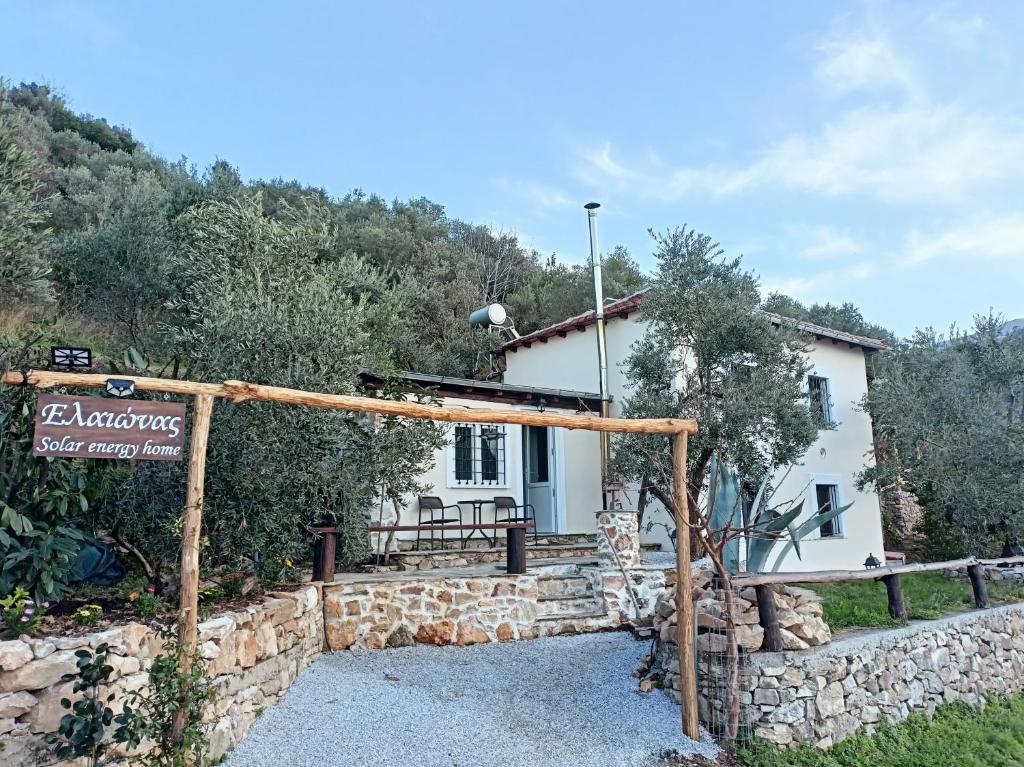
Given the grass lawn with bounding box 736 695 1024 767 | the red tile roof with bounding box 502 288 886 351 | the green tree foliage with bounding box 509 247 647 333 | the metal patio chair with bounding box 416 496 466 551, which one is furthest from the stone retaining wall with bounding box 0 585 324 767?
the green tree foliage with bounding box 509 247 647 333

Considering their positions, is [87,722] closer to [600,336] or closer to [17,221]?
[17,221]

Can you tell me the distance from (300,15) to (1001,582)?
1609cm

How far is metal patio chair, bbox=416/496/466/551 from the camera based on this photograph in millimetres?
10906

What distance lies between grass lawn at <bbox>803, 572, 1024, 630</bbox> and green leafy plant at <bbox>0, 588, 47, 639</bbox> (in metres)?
7.23

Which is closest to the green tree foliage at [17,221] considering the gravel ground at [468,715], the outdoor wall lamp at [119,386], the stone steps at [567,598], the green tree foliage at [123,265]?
the green tree foliage at [123,265]

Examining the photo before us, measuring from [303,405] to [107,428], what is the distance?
1346mm

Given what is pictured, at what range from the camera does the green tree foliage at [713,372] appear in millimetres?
10250

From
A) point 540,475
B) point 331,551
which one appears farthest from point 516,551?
point 540,475

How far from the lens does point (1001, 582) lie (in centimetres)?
1216

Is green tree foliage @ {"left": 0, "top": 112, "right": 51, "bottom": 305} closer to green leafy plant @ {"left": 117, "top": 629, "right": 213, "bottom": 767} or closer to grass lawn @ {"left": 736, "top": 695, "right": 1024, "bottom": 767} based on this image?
green leafy plant @ {"left": 117, "top": 629, "right": 213, "bottom": 767}

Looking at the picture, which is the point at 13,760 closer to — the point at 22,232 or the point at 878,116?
the point at 22,232

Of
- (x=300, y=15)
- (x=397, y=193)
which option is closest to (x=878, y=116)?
(x=300, y=15)

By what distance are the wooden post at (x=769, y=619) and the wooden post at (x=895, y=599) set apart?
8.05ft

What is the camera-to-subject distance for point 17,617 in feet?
13.3
